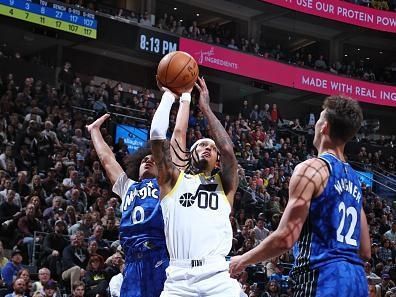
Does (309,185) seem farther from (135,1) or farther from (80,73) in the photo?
(135,1)

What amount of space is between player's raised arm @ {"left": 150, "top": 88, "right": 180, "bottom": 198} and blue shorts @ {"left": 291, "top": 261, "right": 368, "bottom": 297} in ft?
5.01

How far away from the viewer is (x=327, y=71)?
1286 inches

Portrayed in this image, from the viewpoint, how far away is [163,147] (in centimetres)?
539

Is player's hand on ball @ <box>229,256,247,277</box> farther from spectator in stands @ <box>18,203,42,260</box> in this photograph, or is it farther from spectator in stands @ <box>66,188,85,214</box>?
spectator in stands @ <box>66,188,85,214</box>

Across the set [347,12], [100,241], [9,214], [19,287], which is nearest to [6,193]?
[9,214]

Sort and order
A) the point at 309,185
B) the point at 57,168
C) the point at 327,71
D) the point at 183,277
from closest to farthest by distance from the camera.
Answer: the point at 309,185 → the point at 183,277 → the point at 57,168 → the point at 327,71

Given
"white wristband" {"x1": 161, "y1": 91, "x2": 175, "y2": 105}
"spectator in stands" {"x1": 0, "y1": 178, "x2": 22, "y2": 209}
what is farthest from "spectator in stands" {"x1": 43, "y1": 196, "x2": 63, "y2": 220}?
"white wristband" {"x1": 161, "y1": 91, "x2": 175, "y2": 105}

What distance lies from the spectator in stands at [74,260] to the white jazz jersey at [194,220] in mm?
6639

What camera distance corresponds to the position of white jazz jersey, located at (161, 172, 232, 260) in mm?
5414

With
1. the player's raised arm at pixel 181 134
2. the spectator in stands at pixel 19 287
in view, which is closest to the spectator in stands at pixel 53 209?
the spectator in stands at pixel 19 287

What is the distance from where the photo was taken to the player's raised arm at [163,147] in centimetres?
531

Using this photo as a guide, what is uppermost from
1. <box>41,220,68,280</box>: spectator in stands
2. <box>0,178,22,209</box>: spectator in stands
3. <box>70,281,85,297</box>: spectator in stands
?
<box>0,178,22,209</box>: spectator in stands

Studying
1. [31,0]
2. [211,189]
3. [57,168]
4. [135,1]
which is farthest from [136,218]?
[135,1]

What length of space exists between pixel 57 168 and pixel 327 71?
19450 mm
